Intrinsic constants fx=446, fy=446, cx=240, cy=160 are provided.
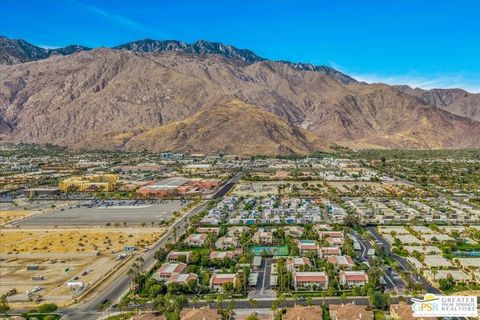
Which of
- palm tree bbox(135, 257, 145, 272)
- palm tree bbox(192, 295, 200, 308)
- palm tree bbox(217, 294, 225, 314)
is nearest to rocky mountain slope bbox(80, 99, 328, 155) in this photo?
palm tree bbox(135, 257, 145, 272)

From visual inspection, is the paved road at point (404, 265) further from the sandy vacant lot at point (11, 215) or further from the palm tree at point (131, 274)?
the sandy vacant lot at point (11, 215)

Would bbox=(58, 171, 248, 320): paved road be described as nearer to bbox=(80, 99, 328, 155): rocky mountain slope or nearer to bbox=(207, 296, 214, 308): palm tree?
bbox=(207, 296, 214, 308): palm tree

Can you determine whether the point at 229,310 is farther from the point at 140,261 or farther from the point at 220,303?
the point at 140,261

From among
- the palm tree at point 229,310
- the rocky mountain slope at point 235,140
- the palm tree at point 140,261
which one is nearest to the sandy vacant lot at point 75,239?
the palm tree at point 140,261

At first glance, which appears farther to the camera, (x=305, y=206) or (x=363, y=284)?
(x=305, y=206)

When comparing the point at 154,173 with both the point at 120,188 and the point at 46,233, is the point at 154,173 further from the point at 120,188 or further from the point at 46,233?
the point at 46,233

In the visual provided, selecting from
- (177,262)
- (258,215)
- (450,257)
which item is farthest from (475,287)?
(258,215)
